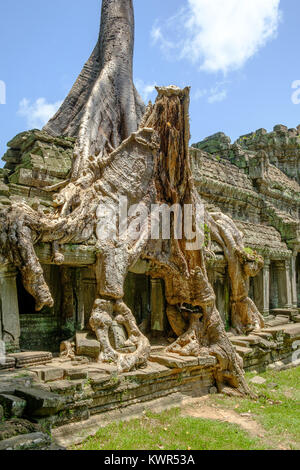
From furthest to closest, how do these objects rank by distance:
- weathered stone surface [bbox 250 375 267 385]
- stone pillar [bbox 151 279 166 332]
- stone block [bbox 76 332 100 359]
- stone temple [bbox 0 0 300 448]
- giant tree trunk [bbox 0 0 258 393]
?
weathered stone surface [bbox 250 375 267 385] < stone pillar [bbox 151 279 166 332] < stone block [bbox 76 332 100 359] < giant tree trunk [bbox 0 0 258 393] < stone temple [bbox 0 0 300 448]

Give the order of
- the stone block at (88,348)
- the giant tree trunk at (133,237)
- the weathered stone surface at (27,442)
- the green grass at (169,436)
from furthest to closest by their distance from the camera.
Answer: the stone block at (88,348), the giant tree trunk at (133,237), the green grass at (169,436), the weathered stone surface at (27,442)

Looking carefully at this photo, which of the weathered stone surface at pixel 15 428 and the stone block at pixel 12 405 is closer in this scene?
the weathered stone surface at pixel 15 428

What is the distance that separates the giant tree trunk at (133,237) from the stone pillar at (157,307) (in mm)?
287

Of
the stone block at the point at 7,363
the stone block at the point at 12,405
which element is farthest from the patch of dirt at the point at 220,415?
the stone block at the point at 12,405

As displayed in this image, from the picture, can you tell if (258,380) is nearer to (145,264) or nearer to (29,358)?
(145,264)

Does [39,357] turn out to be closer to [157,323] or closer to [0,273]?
[0,273]

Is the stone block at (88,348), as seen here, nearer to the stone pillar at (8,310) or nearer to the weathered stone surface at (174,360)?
the stone pillar at (8,310)

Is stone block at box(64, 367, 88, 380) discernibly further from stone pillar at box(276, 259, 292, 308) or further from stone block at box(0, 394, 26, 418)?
stone pillar at box(276, 259, 292, 308)

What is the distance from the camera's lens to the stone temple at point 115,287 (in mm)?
5750

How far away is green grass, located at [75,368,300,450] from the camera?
511cm

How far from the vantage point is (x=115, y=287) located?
6.86 meters

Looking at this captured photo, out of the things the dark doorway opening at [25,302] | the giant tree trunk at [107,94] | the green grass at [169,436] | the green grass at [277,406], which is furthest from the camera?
the giant tree trunk at [107,94]

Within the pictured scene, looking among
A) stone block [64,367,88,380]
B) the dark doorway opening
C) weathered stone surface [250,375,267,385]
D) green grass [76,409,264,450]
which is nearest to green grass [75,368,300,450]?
green grass [76,409,264,450]

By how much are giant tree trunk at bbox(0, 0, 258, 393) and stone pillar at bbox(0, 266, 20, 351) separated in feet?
0.74
